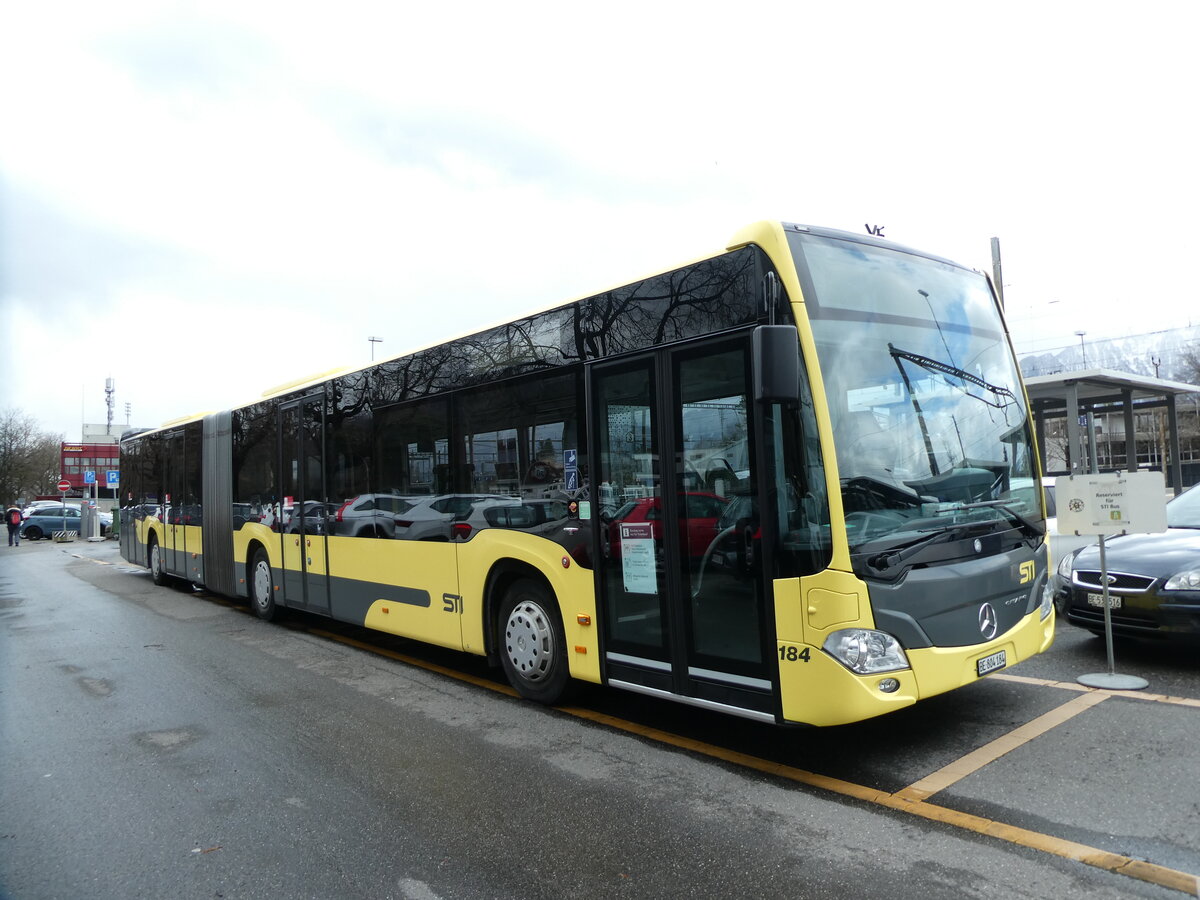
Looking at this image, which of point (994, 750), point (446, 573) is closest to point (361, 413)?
point (446, 573)

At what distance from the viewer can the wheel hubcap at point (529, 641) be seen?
237 inches

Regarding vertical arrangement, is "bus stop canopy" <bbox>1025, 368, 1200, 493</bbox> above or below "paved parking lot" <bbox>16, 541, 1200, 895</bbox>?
above

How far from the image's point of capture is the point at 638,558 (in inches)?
203

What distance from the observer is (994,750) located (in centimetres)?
471

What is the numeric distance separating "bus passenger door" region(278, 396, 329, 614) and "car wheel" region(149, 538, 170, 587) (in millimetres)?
7050

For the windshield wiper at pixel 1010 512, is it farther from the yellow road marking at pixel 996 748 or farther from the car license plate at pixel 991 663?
the yellow road marking at pixel 996 748

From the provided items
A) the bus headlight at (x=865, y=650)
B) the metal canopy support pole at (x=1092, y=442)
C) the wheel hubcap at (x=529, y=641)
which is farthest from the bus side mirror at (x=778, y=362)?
the metal canopy support pole at (x=1092, y=442)

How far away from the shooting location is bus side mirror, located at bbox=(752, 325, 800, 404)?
4.12 m

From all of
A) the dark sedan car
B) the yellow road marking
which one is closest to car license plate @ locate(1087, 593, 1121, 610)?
the dark sedan car

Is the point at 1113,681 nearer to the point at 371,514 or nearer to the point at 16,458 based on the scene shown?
the point at 371,514

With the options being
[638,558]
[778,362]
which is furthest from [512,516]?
[778,362]

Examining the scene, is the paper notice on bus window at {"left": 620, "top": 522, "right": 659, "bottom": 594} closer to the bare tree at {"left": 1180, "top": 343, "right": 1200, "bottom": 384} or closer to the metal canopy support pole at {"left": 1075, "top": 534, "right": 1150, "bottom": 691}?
the metal canopy support pole at {"left": 1075, "top": 534, "right": 1150, "bottom": 691}

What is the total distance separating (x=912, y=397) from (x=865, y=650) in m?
1.46

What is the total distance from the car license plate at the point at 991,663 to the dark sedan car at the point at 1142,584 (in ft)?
7.53
